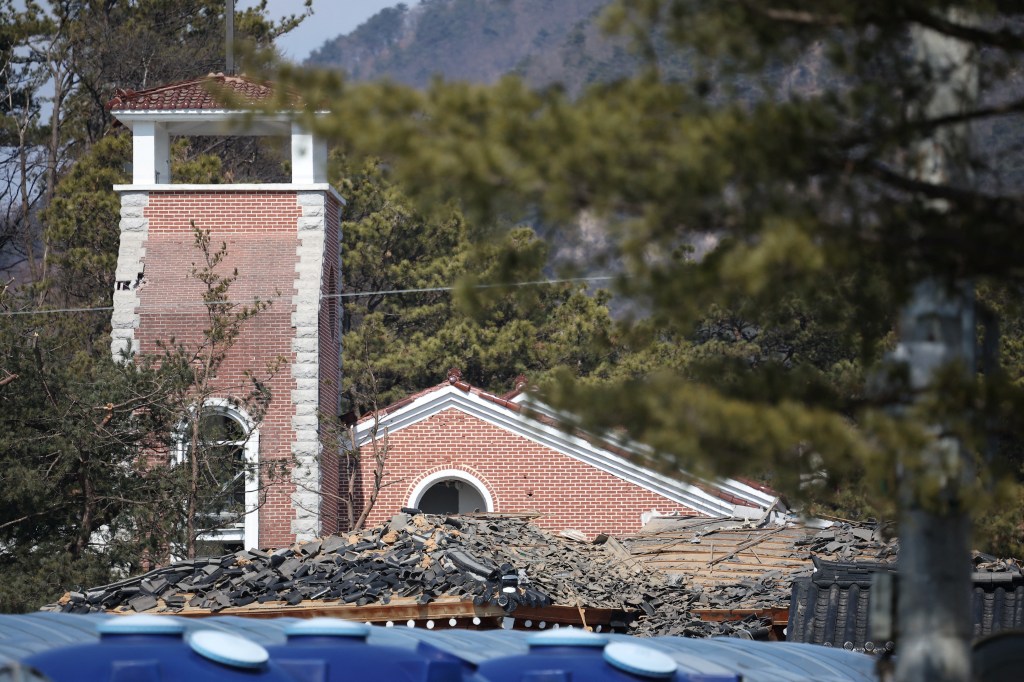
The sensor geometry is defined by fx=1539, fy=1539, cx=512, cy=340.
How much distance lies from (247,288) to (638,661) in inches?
777

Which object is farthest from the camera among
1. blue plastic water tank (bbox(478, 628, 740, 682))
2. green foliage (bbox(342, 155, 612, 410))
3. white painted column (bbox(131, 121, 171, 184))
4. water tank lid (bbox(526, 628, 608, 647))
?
green foliage (bbox(342, 155, 612, 410))

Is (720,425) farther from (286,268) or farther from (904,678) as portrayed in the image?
(286,268)

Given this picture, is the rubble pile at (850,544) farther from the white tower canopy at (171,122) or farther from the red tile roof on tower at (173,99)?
→ the red tile roof on tower at (173,99)

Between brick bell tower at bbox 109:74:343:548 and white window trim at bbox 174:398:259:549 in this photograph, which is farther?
brick bell tower at bbox 109:74:343:548

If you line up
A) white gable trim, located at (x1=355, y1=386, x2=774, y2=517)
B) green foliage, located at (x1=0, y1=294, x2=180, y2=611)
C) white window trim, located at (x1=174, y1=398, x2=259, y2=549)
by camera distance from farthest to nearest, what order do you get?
white gable trim, located at (x1=355, y1=386, x2=774, y2=517) < white window trim, located at (x1=174, y1=398, x2=259, y2=549) < green foliage, located at (x1=0, y1=294, x2=180, y2=611)

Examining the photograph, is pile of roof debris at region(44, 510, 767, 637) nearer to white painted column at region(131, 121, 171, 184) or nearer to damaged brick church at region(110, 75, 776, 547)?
damaged brick church at region(110, 75, 776, 547)

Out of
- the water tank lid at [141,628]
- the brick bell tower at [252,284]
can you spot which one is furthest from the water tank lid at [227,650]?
the brick bell tower at [252,284]

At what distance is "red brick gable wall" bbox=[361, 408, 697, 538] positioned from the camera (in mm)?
A: 30594

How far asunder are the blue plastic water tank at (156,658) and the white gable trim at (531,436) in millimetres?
21188

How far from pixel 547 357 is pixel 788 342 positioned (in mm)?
7205

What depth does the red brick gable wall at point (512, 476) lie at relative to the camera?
30.6 metres

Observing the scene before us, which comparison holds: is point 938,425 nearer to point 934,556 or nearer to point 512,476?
point 934,556

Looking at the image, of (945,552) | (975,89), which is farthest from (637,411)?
(975,89)

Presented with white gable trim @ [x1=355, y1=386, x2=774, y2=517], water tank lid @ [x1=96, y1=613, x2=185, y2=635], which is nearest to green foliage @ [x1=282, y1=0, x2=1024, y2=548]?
water tank lid @ [x1=96, y1=613, x2=185, y2=635]
